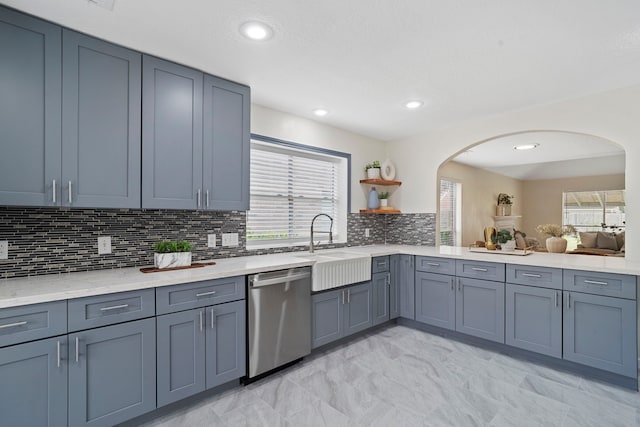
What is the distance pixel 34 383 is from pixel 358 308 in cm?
247

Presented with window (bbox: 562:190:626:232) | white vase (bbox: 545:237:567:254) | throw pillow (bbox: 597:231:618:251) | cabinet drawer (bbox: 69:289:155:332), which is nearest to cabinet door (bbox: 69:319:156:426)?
cabinet drawer (bbox: 69:289:155:332)

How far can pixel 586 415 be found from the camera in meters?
2.05

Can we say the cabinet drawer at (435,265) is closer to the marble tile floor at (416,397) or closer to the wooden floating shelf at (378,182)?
the marble tile floor at (416,397)

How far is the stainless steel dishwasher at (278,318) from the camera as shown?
7.81 feet

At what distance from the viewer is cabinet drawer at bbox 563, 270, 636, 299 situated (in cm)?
237

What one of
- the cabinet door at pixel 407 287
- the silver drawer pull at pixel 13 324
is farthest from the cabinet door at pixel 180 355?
the cabinet door at pixel 407 287

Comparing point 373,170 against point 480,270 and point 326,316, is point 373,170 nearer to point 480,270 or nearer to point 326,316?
point 480,270

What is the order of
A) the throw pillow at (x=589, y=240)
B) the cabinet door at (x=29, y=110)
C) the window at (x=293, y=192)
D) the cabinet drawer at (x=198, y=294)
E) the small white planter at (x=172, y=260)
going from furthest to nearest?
the throw pillow at (x=589, y=240), the window at (x=293, y=192), the small white planter at (x=172, y=260), the cabinet drawer at (x=198, y=294), the cabinet door at (x=29, y=110)

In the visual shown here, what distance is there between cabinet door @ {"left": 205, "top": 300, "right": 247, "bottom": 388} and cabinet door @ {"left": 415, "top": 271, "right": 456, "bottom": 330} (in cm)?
208

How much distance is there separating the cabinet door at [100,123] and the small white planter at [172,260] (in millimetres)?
416

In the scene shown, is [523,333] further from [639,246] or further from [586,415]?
[639,246]

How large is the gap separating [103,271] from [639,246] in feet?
13.9

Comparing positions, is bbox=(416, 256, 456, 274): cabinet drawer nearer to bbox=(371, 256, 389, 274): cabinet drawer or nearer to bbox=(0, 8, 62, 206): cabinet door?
bbox=(371, 256, 389, 274): cabinet drawer

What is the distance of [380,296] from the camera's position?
138 inches
